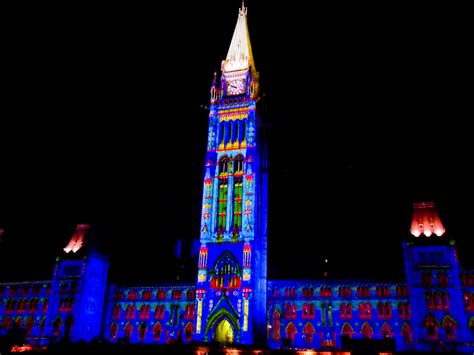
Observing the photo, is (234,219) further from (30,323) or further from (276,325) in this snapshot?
(30,323)

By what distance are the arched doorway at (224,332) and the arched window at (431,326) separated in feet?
87.3

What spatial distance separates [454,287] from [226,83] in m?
48.5

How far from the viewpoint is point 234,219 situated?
6769 cm

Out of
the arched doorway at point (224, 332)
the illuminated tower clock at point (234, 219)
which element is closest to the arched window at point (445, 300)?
the illuminated tower clock at point (234, 219)

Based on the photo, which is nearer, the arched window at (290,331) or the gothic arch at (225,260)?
the gothic arch at (225,260)

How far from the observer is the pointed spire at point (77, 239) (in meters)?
77.8

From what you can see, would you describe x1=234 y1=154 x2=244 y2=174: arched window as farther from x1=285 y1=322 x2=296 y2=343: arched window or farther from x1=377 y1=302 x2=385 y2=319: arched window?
x1=377 y1=302 x2=385 y2=319: arched window

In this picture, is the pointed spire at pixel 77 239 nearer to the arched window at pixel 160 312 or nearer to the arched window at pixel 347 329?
the arched window at pixel 160 312

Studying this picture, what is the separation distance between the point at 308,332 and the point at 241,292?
13460 millimetres

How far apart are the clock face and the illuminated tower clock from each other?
0.02 m

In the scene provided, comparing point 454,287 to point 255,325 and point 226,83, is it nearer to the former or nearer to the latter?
point 255,325

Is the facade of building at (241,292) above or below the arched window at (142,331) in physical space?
above

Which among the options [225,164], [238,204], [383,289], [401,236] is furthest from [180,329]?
[401,236]

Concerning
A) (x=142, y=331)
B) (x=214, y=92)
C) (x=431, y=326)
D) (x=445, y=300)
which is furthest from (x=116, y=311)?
(x=445, y=300)
